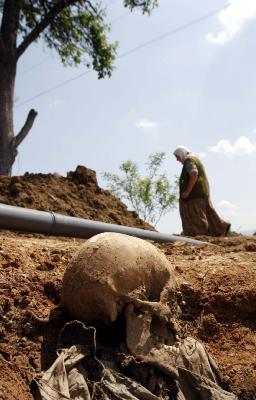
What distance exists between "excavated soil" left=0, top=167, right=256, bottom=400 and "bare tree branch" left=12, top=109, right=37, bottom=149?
631cm

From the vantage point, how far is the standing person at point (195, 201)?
860cm

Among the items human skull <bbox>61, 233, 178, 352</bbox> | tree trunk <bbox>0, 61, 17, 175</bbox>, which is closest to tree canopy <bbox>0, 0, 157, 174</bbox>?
tree trunk <bbox>0, 61, 17, 175</bbox>

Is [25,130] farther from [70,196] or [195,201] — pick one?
[195,201]

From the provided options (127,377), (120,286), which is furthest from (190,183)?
(127,377)

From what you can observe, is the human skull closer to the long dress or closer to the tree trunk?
the long dress

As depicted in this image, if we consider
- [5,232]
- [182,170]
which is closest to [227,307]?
[5,232]

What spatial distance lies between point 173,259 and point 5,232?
2.62 metres

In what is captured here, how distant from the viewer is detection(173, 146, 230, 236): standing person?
8602 mm

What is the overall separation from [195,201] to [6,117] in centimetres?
497

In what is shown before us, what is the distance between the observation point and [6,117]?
35.9 ft

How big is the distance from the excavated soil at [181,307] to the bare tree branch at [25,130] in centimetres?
631

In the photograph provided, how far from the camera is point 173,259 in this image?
194 inches

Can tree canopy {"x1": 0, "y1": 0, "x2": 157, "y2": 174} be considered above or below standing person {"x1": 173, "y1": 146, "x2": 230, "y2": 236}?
above

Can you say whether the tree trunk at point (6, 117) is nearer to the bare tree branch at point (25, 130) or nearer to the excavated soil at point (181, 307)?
the bare tree branch at point (25, 130)
